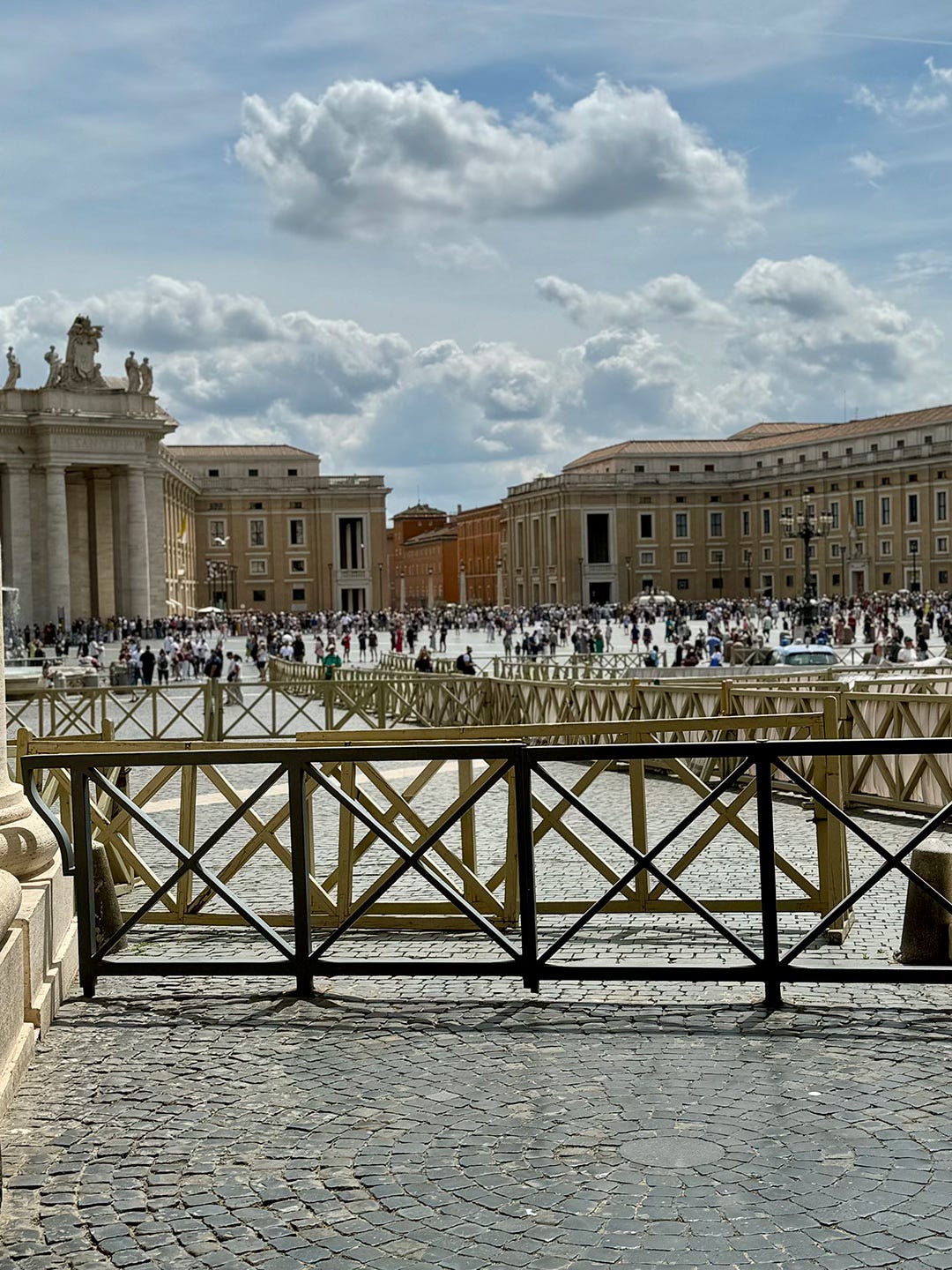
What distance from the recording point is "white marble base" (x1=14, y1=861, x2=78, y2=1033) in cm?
587

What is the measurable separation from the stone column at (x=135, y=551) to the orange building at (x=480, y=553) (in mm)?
67908

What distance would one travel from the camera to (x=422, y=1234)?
3.90m

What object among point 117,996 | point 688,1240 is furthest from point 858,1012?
point 117,996

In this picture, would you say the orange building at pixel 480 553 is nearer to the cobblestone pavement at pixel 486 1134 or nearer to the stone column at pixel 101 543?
the stone column at pixel 101 543

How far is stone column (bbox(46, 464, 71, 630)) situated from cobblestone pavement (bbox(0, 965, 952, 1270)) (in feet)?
234

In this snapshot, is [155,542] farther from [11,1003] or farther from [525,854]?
[11,1003]

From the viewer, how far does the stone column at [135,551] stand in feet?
253

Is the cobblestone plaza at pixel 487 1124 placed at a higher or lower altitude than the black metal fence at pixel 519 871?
lower

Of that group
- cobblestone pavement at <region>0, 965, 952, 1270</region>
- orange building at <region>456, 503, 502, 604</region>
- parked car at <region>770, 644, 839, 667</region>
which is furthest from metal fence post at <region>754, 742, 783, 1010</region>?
orange building at <region>456, 503, 502, 604</region>

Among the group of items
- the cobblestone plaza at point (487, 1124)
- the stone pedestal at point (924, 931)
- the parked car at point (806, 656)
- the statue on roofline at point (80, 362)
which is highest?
the statue on roofline at point (80, 362)

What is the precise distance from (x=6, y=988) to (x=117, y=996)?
1.34m

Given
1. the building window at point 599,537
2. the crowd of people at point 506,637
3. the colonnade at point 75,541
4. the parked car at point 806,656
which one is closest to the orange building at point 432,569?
the building window at point 599,537

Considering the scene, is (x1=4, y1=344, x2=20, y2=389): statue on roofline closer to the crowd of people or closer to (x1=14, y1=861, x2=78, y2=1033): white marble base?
the crowd of people

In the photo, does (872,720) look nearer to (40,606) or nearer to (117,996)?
(117,996)
